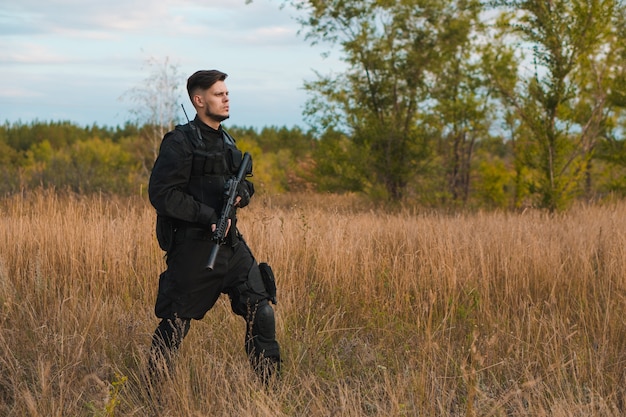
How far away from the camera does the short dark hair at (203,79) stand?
3637 mm

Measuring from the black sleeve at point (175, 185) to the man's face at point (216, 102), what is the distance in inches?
8.3

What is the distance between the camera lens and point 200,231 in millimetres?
3617

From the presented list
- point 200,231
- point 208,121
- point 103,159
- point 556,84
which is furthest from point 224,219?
point 103,159

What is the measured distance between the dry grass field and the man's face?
4.29ft

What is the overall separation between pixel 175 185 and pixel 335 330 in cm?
166

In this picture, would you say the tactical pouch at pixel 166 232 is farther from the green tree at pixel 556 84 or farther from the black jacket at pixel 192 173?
the green tree at pixel 556 84

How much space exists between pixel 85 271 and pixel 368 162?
34.7 ft

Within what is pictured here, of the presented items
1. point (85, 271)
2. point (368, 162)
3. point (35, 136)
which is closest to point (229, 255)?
point (85, 271)

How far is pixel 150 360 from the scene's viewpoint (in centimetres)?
386

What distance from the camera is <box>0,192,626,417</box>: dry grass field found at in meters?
3.61

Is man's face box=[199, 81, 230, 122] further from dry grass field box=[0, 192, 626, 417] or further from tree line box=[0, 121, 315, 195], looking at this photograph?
tree line box=[0, 121, 315, 195]

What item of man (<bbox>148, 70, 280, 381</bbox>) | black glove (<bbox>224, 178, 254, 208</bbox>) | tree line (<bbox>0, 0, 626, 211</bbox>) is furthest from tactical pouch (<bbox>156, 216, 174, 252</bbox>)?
tree line (<bbox>0, 0, 626, 211</bbox>)

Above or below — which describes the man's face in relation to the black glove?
above

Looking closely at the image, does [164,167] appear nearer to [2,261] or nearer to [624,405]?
[624,405]
